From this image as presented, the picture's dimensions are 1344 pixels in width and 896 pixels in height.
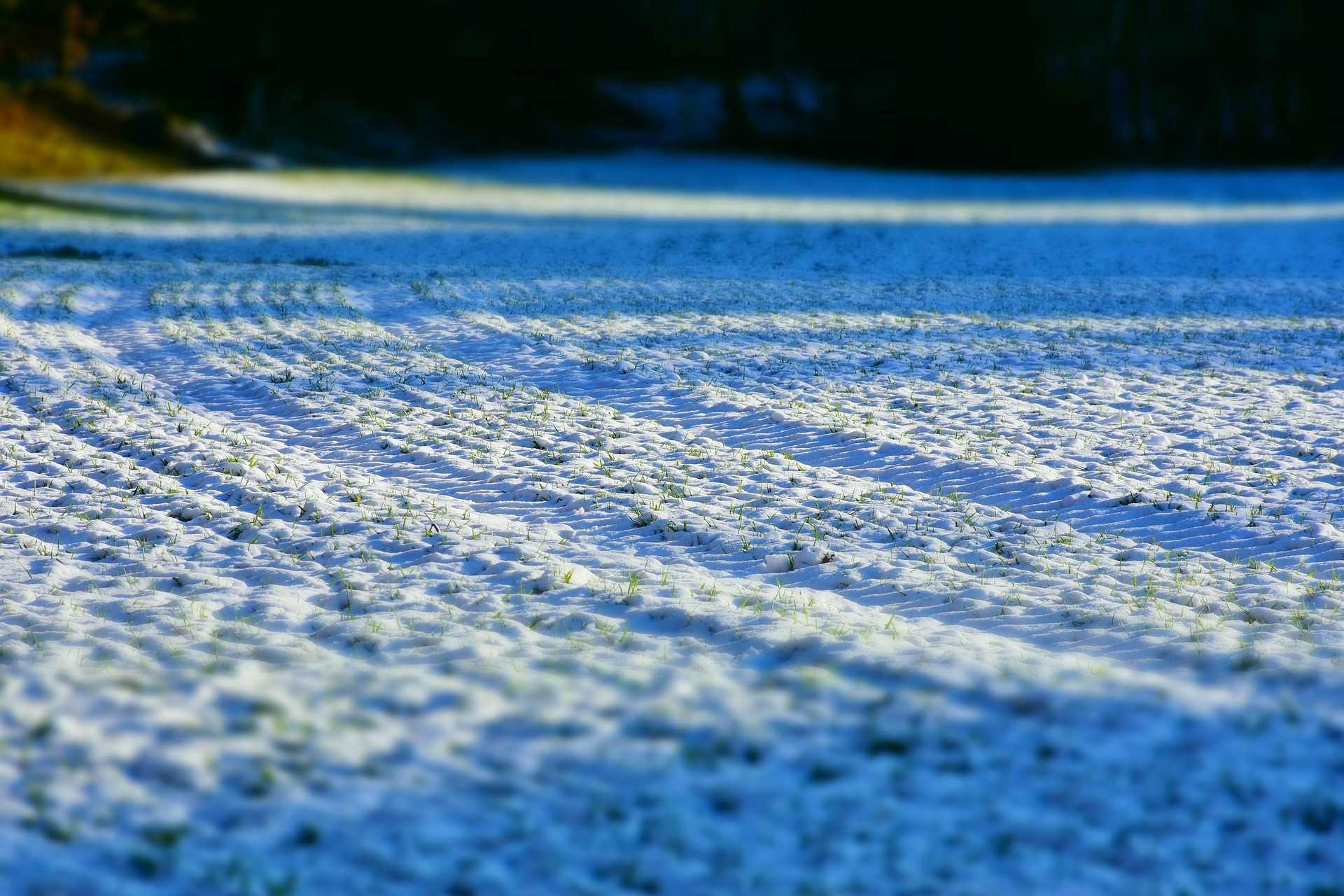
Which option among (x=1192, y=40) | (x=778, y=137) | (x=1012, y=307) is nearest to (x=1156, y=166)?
(x=1192, y=40)

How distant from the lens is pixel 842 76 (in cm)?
5497

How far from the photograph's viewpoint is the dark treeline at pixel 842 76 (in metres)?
51.5

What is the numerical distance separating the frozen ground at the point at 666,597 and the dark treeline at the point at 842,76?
38.2 m

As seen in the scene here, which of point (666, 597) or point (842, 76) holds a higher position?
point (842, 76)

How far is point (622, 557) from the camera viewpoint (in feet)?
25.0

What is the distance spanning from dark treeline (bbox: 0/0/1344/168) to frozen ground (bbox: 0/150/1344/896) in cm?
3823

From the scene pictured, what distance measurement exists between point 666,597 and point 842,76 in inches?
2075

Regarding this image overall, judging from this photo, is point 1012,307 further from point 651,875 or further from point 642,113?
point 642,113

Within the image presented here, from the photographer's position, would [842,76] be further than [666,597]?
Yes

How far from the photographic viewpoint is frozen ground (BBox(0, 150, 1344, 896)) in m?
4.61

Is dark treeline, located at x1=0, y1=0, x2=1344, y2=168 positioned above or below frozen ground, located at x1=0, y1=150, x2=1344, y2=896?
above

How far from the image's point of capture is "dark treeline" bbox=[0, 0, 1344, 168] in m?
51.5

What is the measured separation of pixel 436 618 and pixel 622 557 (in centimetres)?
151

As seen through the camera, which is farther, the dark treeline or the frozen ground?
the dark treeline
